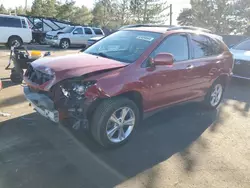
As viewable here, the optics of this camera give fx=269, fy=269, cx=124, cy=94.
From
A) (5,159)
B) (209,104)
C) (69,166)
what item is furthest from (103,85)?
(209,104)

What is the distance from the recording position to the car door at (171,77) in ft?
13.7

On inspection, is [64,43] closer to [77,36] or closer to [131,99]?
[77,36]

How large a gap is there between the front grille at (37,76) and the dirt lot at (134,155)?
2.87ft

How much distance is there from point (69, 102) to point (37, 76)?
0.77m

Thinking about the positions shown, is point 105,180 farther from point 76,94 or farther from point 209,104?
point 209,104

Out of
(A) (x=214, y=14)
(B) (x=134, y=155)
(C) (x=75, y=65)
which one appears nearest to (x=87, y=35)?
(C) (x=75, y=65)

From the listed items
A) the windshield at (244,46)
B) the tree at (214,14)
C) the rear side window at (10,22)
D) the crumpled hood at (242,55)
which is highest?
the tree at (214,14)

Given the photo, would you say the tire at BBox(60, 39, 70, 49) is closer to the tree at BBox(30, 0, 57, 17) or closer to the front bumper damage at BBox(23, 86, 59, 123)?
the tree at BBox(30, 0, 57, 17)

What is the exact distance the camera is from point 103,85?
3551mm

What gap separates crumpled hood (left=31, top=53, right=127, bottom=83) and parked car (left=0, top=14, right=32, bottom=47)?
13.7m

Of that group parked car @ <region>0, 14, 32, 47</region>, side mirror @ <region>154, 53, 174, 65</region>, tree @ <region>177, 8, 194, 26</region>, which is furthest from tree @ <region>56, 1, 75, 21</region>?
side mirror @ <region>154, 53, 174, 65</region>

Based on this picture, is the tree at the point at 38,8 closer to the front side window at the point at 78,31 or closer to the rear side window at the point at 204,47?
the front side window at the point at 78,31

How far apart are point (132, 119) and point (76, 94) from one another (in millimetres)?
1006

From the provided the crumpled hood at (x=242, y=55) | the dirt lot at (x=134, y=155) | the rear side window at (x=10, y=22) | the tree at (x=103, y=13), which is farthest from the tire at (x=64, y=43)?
the tree at (x=103, y=13)
